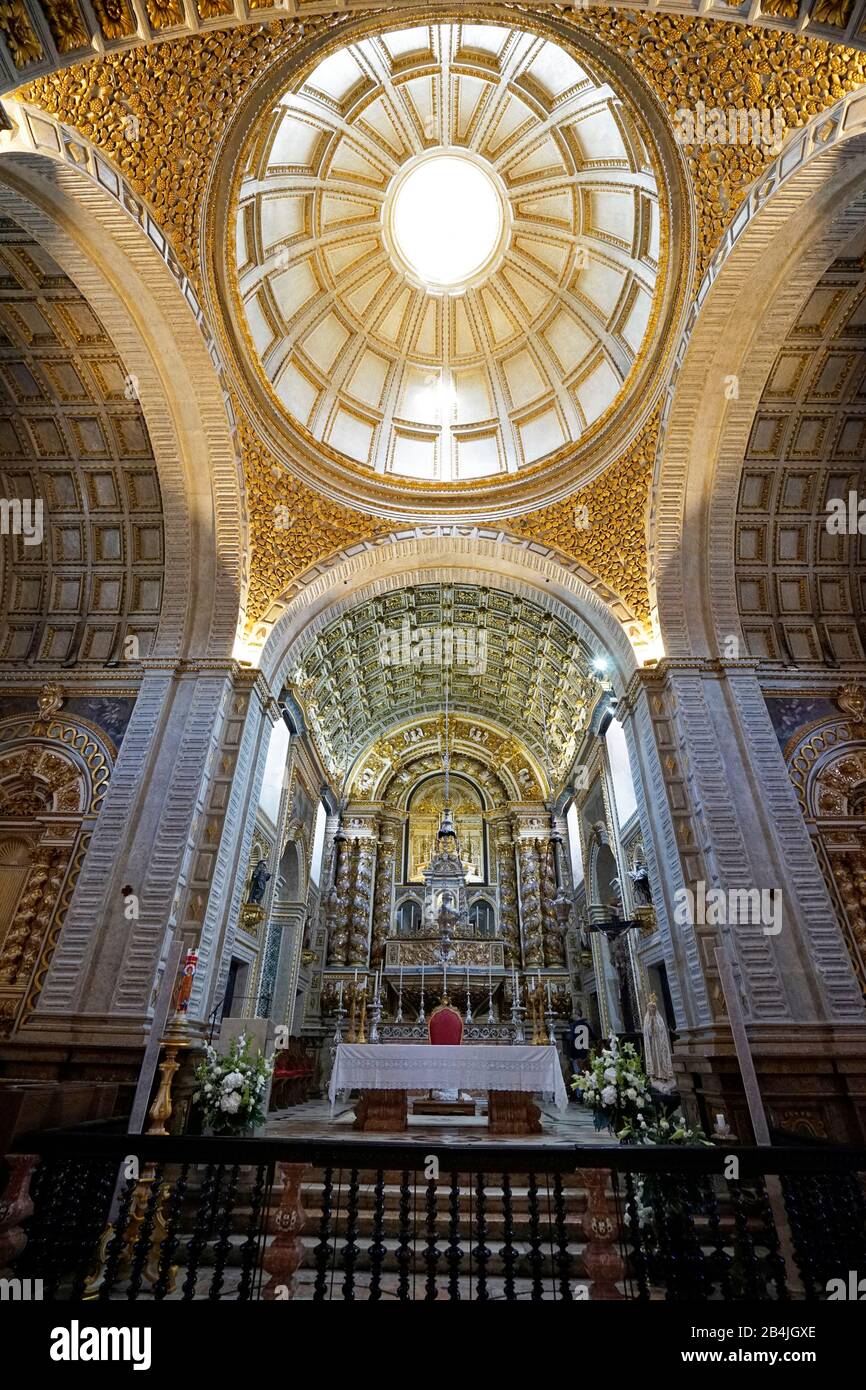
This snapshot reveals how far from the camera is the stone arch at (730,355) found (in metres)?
7.46

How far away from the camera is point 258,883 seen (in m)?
12.9

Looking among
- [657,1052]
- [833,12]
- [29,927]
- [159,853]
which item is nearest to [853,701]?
[657,1052]

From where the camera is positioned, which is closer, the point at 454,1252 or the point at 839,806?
the point at 454,1252

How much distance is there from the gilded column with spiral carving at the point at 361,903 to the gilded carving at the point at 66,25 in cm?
1835

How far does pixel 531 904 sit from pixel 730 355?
15.0 metres

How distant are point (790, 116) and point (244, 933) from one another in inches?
547

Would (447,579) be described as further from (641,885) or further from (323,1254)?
(323,1254)

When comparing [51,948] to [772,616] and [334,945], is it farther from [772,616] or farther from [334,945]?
[772,616]

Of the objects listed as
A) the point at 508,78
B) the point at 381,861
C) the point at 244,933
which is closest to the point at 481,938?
the point at 381,861

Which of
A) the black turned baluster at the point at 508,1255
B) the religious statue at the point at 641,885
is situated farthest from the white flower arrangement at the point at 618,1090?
the religious statue at the point at 641,885

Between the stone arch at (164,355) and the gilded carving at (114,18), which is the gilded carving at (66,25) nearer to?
the gilded carving at (114,18)

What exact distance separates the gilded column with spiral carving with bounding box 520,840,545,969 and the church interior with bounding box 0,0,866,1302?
3012mm

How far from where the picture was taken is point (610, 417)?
11.5m

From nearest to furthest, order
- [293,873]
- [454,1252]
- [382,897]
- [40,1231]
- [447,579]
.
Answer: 1. [454,1252]
2. [40,1231]
3. [447,579]
4. [293,873]
5. [382,897]
